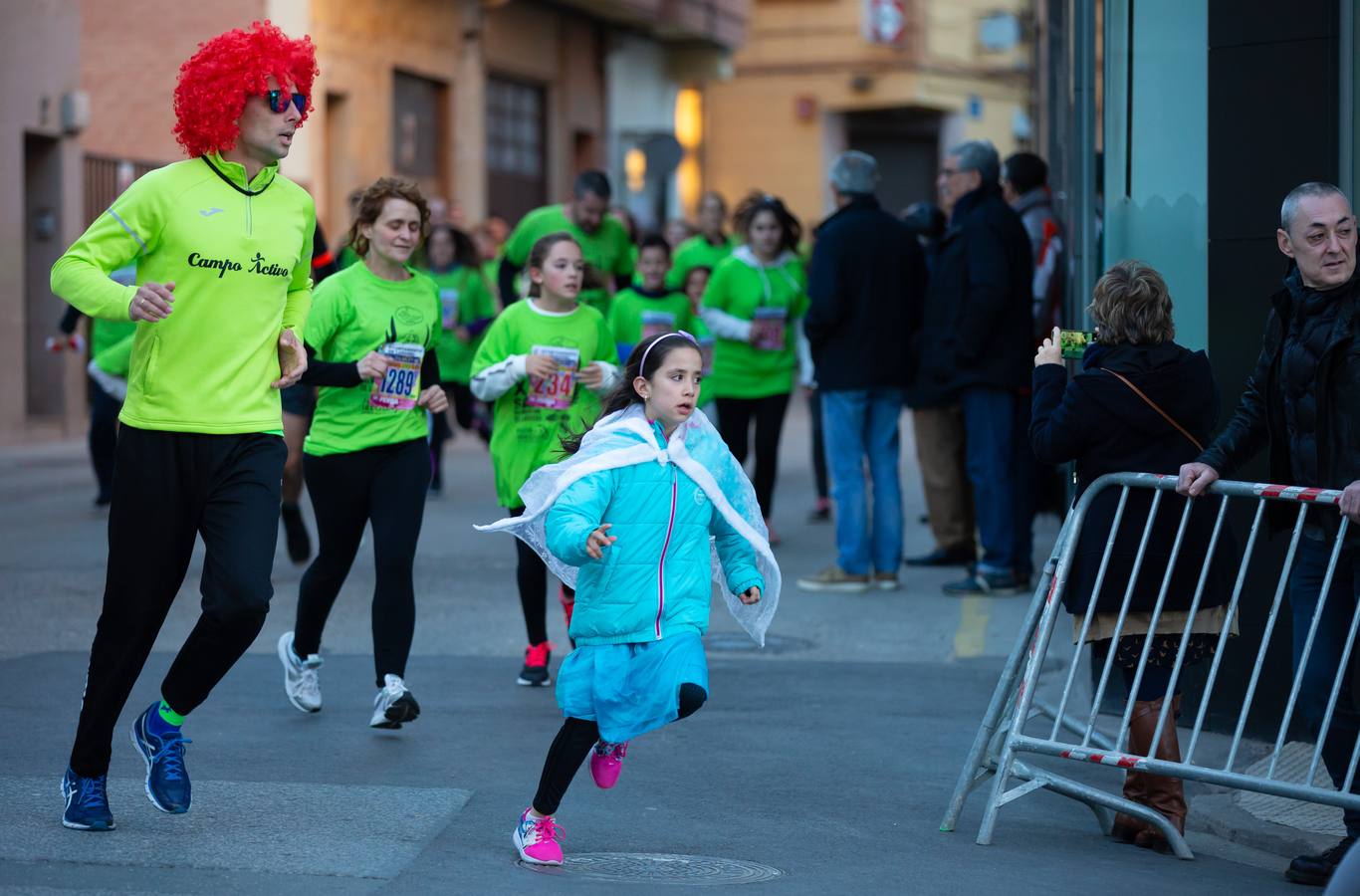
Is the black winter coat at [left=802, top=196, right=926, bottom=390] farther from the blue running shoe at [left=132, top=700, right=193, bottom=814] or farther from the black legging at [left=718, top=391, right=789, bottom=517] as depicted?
the blue running shoe at [left=132, top=700, right=193, bottom=814]

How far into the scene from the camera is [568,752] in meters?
5.34

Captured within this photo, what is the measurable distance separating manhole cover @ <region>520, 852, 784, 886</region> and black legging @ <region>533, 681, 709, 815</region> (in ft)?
0.57

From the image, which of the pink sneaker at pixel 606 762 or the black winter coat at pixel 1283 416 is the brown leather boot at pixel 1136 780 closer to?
the black winter coat at pixel 1283 416

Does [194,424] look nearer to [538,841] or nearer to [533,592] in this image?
[538,841]

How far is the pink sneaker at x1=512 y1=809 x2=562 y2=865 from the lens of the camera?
5285 millimetres

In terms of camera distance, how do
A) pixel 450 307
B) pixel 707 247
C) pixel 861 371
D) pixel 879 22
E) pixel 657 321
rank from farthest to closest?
pixel 879 22, pixel 450 307, pixel 707 247, pixel 657 321, pixel 861 371

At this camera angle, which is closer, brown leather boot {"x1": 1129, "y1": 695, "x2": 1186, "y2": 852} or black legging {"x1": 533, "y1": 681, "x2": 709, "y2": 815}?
black legging {"x1": 533, "y1": 681, "x2": 709, "y2": 815}

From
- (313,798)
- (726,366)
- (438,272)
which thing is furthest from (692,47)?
(313,798)

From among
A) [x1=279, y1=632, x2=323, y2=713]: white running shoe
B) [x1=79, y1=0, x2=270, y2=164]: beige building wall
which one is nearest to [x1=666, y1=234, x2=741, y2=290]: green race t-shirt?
[x1=279, y1=632, x2=323, y2=713]: white running shoe

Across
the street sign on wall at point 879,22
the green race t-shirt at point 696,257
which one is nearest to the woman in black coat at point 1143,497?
the green race t-shirt at point 696,257

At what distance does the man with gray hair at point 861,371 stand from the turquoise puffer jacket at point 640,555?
16.8 feet

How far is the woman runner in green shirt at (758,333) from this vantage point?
12.0m

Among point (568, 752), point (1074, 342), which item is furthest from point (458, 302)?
point (568, 752)

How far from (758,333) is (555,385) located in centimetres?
405
